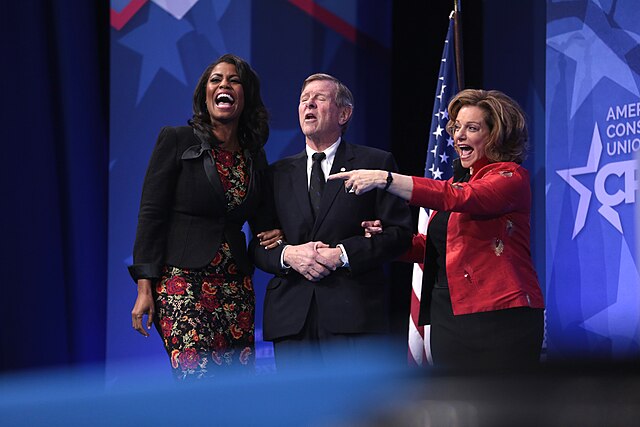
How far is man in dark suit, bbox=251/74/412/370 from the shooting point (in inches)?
104

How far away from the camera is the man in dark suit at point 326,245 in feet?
8.68

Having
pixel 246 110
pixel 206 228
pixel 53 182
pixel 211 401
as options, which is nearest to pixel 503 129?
pixel 246 110

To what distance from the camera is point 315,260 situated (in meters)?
2.64

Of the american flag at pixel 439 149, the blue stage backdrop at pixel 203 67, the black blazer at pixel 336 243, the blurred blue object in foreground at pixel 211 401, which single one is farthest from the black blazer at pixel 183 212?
the blurred blue object in foreground at pixel 211 401

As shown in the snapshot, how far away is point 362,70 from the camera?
207 inches

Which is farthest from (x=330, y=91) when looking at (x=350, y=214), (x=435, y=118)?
(x=435, y=118)

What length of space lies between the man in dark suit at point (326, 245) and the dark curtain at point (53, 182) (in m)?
2.75

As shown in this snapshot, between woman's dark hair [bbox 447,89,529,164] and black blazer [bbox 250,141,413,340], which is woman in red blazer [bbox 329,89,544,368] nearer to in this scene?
woman's dark hair [bbox 447,89,529,164]

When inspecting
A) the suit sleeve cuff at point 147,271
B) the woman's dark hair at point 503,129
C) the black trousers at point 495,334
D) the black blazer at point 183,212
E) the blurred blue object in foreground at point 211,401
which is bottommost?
the black trousers at point 495,334

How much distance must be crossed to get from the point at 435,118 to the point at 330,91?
216 cm

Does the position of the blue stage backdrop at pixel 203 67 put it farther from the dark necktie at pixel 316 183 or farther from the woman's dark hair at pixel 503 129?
the woman's dark hair at pixel 503 129

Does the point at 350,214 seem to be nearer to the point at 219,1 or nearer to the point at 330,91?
the point at 330,91

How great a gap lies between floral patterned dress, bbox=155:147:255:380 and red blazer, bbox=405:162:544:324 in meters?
0.64

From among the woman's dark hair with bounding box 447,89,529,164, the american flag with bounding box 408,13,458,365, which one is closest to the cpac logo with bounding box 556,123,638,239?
the american flag with bounding box 408,13,458,365
